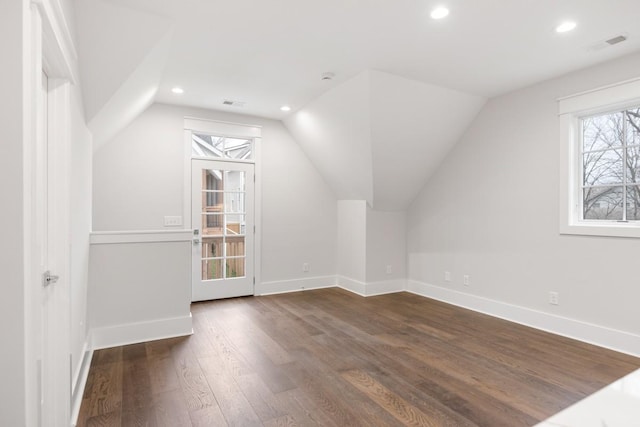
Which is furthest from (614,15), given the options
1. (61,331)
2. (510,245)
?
(61,331)

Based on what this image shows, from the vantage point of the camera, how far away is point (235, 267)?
16.3 ft

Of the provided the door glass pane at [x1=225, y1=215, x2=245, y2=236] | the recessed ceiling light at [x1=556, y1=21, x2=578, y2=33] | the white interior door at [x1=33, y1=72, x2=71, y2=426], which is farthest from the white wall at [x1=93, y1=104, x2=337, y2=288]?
the recessed ceiling light at [x1=556, y1=21, x2=578, y2=33]

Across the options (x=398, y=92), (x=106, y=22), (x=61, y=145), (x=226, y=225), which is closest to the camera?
(x=61, y=145)

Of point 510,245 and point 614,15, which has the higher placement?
point 614,15

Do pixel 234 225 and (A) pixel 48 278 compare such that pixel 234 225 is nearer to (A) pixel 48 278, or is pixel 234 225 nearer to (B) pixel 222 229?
(B) pixel 222 229

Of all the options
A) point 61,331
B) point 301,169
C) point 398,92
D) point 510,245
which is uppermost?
point 398,92

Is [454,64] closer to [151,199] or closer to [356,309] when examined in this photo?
[356,309]

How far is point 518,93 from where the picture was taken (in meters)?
3.87

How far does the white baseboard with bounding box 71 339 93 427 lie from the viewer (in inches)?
82.3

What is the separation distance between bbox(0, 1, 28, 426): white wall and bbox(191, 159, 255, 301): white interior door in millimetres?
3611

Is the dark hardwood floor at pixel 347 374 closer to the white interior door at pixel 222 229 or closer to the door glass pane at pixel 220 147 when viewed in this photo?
the white interior door at pixel 222 229

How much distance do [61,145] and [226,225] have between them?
3.02 meters

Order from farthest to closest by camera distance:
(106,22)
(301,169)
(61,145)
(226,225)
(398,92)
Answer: (301,169) → (226,225) → (398,92) → (106,22) → (61,145)

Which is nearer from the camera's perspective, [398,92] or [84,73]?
[84,73]
